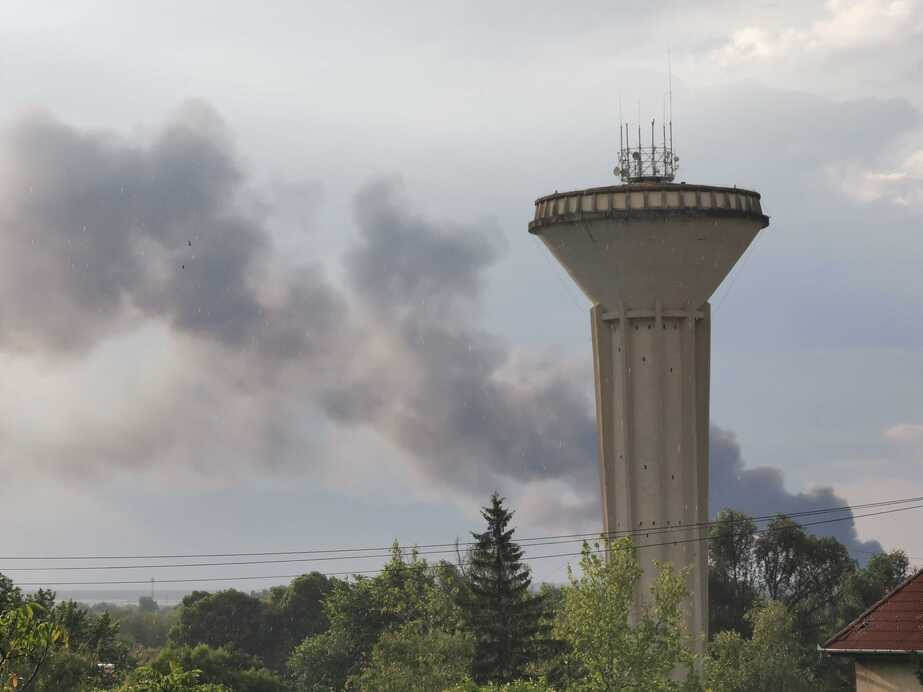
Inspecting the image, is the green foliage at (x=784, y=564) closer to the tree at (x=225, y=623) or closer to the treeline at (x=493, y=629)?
the treeline at (x=493, y=629)

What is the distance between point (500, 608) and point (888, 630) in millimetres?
55268

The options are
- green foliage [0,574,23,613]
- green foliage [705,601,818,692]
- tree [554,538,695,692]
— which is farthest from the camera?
green foliage [705,601,818,692]

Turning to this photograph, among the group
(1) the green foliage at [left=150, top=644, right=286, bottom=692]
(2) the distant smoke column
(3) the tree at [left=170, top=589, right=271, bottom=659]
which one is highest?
(2) the distant smoke column

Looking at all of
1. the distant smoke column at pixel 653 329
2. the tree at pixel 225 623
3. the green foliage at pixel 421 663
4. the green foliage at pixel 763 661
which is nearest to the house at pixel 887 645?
the green foliage at pixel 421 663

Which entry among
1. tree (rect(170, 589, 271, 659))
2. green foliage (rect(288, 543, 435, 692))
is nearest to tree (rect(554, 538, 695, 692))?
green foliage (rect(288, 543, 435, 692))

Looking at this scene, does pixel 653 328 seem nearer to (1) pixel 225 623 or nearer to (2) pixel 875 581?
(2) pixel 875 581

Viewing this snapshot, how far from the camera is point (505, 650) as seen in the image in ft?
304

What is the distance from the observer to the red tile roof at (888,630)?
3884 cm

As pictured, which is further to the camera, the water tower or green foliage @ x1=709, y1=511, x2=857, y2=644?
green foliage @ x1=709, y1=511, x2=857, y2=644

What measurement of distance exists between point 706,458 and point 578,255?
46.2 ft

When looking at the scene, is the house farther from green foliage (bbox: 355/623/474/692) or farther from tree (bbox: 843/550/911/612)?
tree (bbox: 843/550/911/612)

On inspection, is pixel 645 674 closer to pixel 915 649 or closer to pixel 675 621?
pixel 675 621

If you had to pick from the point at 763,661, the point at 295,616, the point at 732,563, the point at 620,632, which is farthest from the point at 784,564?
the point at 620,632

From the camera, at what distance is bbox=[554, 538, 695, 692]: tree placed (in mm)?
55656
